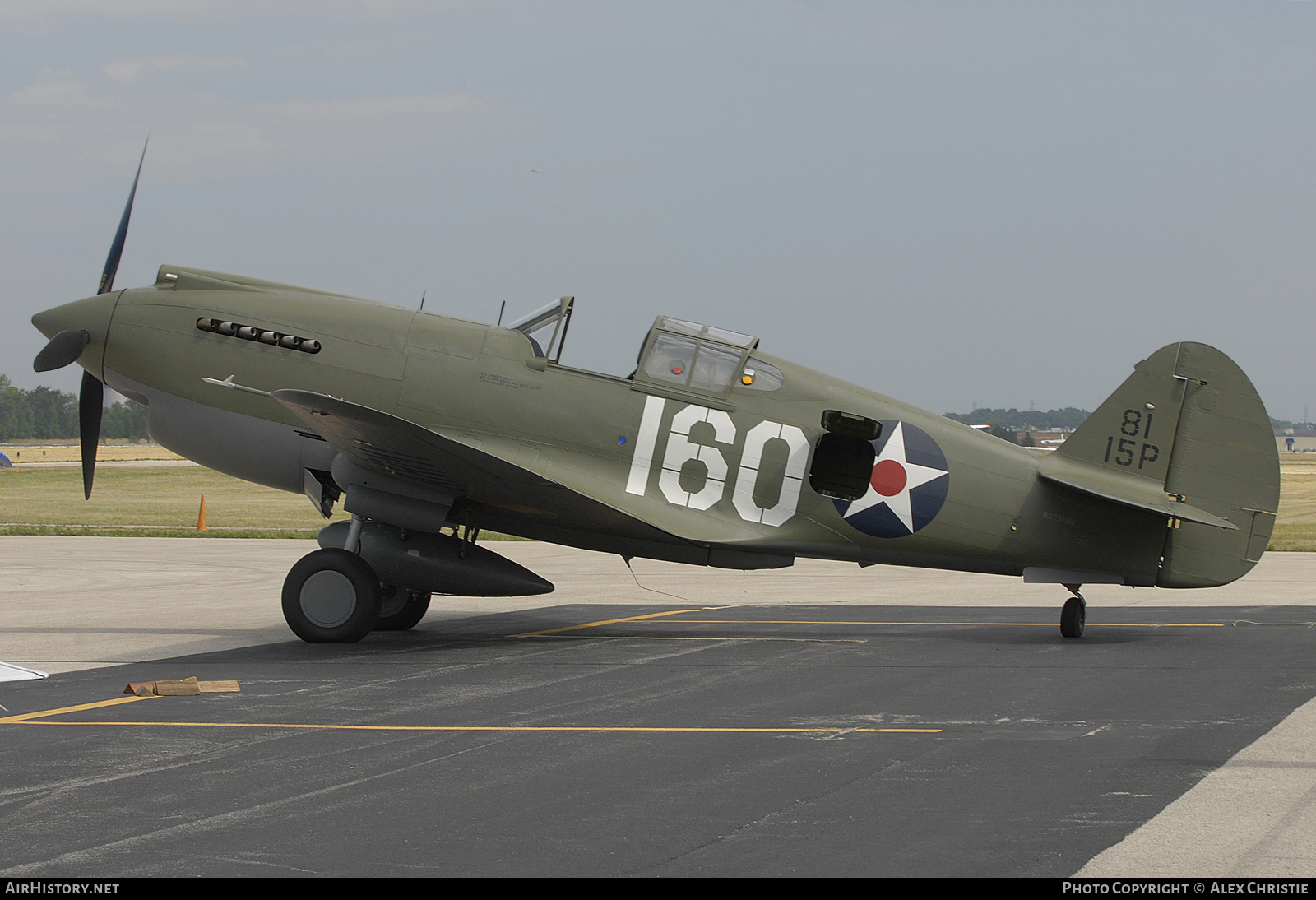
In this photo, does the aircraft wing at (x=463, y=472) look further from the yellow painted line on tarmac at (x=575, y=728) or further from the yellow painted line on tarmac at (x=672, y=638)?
the yellow painted line on tarmac at (x=575, y=728)

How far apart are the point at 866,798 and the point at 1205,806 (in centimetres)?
153

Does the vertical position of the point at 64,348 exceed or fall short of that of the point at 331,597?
it exceeds it

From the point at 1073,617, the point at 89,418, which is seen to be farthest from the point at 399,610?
the point at 1073,617

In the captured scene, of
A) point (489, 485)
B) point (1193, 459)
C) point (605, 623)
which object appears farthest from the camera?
point (605, 623)

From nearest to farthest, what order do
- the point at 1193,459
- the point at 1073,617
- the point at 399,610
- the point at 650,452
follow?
the point at 650,452
the point at 1193,459
the point at 1073,617
the point at 399,610

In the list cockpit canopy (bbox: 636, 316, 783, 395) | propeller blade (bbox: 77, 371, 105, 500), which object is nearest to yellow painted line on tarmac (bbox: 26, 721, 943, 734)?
cockpit canopy (bbox: 636, 316, 783, 395)

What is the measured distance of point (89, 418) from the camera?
41.1ft

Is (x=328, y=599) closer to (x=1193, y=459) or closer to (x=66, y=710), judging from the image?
(x=66, y=710)

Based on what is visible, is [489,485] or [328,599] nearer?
[489,485]

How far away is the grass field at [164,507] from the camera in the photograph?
28.3 metres

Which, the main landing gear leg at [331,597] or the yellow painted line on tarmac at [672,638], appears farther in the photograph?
the yellow painted line on tarmac at [672,638]

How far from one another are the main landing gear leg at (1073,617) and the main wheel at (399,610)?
6.37 m

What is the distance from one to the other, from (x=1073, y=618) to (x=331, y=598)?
23.1 feet

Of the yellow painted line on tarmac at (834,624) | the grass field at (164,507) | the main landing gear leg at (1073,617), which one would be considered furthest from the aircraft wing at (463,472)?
the grass field at (164,507)
